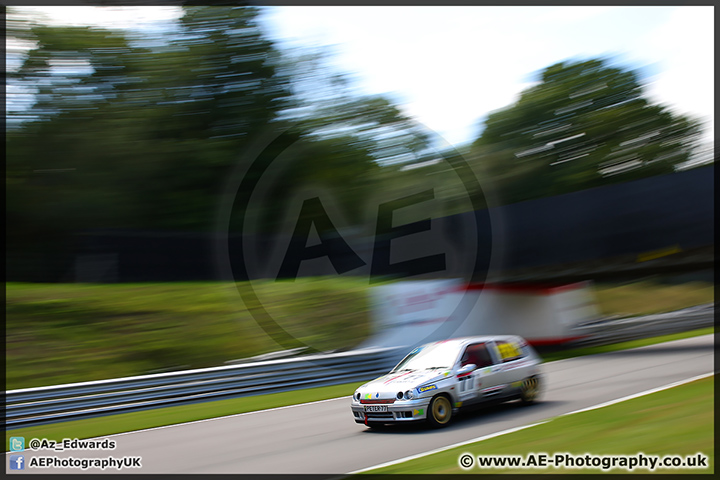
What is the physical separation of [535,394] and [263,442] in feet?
15.1

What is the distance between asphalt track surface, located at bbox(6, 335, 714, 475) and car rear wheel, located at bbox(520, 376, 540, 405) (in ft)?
0.46

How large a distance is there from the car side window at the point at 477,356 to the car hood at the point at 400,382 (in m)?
0.48

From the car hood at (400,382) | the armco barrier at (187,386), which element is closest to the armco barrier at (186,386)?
the armco barrier at (187,386)

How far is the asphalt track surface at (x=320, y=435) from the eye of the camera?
23.0ft

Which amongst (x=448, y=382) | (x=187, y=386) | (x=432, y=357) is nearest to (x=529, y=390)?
(x=432, y=357)

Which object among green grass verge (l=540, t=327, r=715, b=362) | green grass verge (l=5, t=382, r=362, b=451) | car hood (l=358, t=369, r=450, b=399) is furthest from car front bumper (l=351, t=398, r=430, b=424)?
green grass verge (l=540, t=327, r=715, b=362)

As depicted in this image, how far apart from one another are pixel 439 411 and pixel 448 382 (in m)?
0.43

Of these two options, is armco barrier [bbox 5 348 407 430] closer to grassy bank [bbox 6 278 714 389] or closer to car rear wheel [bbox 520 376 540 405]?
grassy bank [bbox 6 278 714 389]

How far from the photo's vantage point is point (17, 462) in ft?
24.5

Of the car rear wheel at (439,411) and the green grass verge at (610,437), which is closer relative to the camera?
the green grass verge at (610,437)

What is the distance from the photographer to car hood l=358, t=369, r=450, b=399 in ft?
26.7

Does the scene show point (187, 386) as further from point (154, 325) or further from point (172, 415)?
point (154, 325)

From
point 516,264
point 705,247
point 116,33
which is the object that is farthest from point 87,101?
point 705,247

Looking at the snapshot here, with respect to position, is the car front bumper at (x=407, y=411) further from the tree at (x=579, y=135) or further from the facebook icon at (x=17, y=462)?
the tree at (x=579, y=135)
